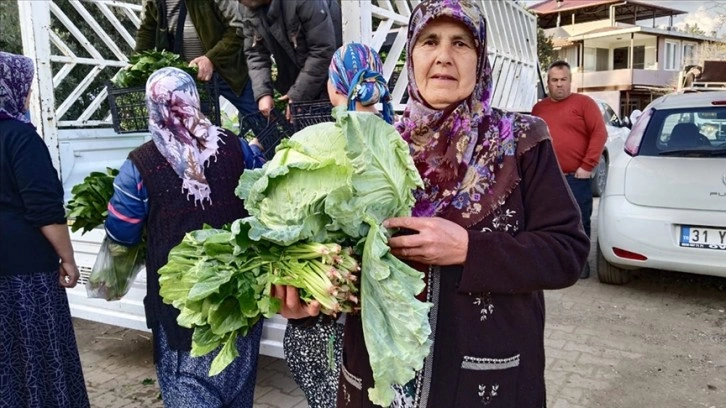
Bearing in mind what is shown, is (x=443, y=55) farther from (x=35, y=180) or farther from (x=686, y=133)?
(x=686, y=133)

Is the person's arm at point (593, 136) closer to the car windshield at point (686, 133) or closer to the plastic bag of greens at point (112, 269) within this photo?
the car windshield at point (686, 133)

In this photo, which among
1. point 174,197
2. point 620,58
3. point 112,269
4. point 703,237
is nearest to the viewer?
point 174,197

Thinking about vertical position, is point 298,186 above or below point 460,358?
above

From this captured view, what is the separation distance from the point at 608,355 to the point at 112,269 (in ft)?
11.8

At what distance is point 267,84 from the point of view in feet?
12.3

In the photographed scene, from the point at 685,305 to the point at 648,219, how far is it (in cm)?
96

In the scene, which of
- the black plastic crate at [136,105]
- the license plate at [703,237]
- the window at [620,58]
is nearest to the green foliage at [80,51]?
the black plastic crate at [136,105]

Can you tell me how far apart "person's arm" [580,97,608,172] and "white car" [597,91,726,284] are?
8.0 inches

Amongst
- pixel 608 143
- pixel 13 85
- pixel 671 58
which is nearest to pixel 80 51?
pixel 13 85

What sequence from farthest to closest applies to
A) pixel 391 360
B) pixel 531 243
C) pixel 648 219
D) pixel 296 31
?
pixel 648 219, pixel 296 31, pixel 531 243, pixel 391 360

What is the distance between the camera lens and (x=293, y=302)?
56.7 inches

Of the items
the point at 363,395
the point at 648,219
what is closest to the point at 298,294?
the point at 363,395

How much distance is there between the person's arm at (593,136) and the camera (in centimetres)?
590

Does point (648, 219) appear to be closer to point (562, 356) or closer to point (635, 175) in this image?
point (635, 175)
